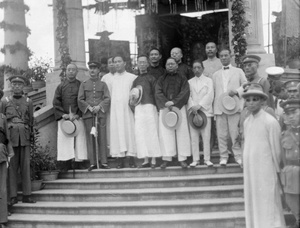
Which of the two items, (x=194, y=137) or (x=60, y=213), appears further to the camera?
(x=194, y=137)

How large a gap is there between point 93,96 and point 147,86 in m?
1.11

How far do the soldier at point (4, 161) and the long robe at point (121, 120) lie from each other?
223cm

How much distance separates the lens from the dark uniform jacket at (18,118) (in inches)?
344

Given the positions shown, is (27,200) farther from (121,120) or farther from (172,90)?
(172,90)

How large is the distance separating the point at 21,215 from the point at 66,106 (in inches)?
98.0

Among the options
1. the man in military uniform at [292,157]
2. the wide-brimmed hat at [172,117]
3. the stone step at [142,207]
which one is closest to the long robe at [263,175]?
the man in military uniform at [292,157]

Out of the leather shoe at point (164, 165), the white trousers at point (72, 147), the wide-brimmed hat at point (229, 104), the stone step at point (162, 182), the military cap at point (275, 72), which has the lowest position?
the stone step at point (162, 182)

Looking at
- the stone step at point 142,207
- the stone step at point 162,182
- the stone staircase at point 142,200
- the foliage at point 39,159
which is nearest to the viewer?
the stone staircase at point 142,200

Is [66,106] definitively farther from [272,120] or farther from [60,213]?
[272,120]

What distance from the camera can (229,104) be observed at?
9023mm

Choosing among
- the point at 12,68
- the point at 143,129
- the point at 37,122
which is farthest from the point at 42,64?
the point at 143,129

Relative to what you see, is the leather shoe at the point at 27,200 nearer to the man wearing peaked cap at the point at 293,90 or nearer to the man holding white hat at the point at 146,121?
the man holding white hat at the point at 146,121

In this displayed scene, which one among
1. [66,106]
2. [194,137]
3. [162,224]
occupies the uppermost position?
[66,106]

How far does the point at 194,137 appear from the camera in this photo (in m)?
9.19
